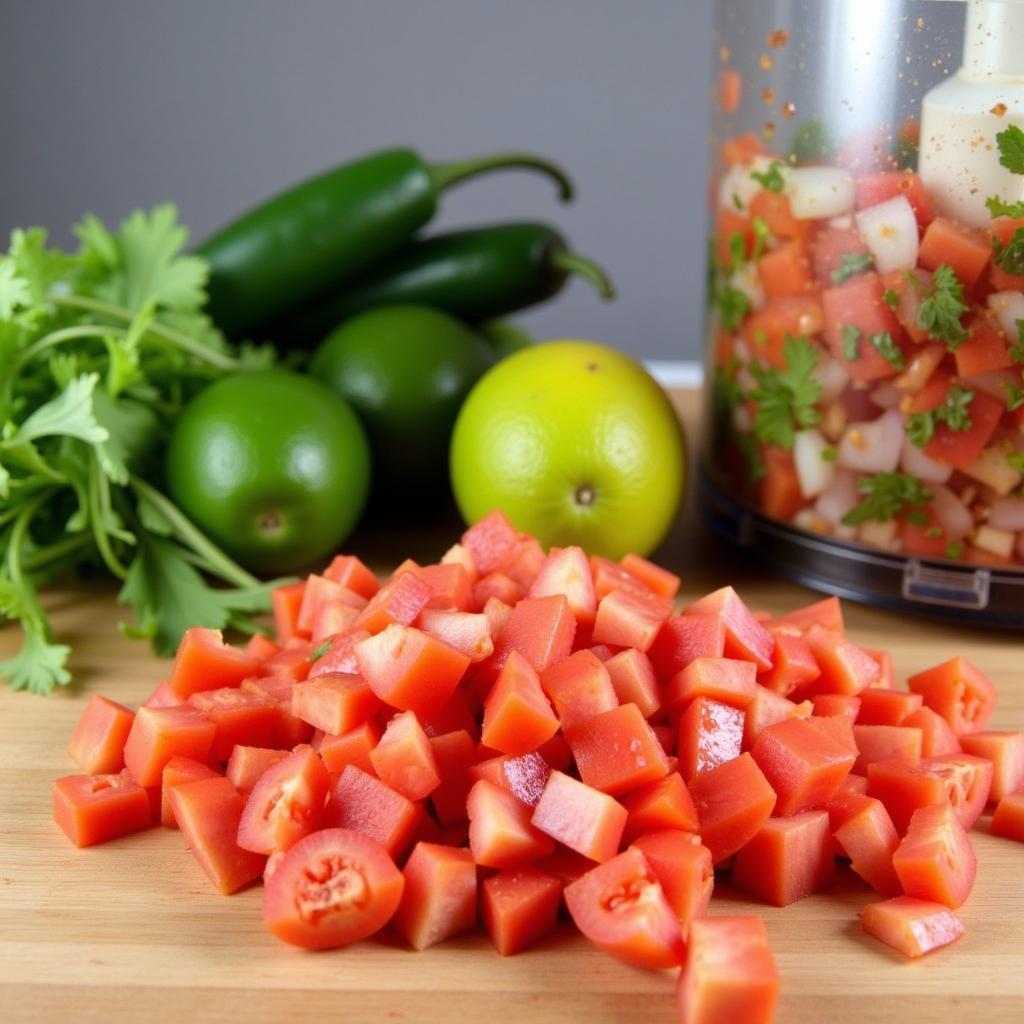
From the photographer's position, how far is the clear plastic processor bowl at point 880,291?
125 cm

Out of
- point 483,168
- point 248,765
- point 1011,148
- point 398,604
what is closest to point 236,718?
point 248,765

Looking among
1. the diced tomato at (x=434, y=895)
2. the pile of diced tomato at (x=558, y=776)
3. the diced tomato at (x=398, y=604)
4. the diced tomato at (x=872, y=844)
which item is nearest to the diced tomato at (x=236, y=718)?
the pile of diced tomato at (x=558, y=776)

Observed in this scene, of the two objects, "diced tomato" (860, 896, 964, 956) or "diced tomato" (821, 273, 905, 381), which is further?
"diced tomato" (821, 273, 905, 381)

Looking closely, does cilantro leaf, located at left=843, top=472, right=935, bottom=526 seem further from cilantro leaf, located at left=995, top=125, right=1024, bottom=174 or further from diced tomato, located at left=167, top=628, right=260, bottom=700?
diced tomato, located at left=167, top=628, right=260, bottom=700

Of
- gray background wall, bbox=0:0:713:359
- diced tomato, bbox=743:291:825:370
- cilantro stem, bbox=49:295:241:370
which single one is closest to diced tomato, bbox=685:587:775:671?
diced tomato, bbox=743:291:825:370

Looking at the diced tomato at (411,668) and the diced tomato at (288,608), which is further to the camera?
the diced tomato at (288,608)

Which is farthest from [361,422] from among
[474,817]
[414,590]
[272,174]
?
[272,174]

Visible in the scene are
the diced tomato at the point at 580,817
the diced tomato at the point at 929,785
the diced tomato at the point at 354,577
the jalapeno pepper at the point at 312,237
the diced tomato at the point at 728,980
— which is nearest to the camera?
the diced tomato at the point at 728,980

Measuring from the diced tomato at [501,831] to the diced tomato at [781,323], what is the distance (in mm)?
603

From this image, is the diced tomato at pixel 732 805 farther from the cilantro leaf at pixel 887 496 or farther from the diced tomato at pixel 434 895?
the cilantro leaf at pixel 887 496

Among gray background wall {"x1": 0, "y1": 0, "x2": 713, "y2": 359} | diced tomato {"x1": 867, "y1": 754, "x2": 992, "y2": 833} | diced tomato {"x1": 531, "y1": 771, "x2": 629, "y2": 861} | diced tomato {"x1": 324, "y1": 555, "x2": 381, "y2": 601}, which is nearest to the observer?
diced tomato {"x1": 531, "y1": 771, "x2": 629, "y2": 861}

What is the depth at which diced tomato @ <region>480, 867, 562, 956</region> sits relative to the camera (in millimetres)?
946

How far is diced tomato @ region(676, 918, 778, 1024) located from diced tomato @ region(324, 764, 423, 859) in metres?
0.22

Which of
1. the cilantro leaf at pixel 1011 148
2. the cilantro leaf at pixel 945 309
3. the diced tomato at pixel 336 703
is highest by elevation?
the cilantro leaf at pixel 1011 148
